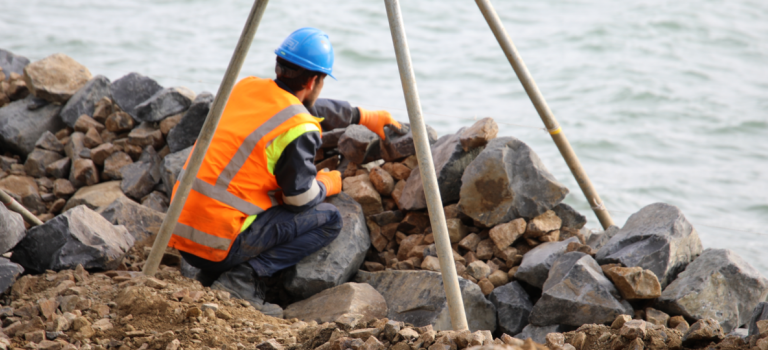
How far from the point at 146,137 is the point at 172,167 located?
609 mm

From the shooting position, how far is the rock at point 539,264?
338 centimetres

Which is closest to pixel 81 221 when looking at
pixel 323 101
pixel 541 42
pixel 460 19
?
A: pixel 323 101

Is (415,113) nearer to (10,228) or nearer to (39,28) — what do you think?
(10,228)

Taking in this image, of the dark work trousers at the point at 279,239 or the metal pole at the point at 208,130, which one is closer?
the metal pole at the point at 208,130

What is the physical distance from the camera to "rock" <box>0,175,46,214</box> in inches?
176

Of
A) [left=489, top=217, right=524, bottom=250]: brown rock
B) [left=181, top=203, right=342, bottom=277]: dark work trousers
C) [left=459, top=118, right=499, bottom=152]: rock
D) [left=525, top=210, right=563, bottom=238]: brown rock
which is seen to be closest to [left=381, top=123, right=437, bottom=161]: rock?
[left=459, top=118, right=499, bottom=152]: rock

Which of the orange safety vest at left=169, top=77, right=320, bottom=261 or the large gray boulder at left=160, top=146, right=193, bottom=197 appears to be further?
the large gray boulder at left=160, top=146, right=193, bottom=197

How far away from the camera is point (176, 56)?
11602mm

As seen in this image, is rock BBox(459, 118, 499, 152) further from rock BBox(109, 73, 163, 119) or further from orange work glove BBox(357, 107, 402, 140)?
rock BBox(109, 73, 163, 119)

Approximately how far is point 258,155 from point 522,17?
40.4ft

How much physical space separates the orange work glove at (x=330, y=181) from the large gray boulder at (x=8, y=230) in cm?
174

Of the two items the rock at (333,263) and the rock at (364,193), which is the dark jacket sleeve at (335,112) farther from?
the rock at (333,263)

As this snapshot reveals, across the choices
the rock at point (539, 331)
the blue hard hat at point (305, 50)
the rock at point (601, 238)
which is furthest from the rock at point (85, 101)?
the rock at point (601, 238)

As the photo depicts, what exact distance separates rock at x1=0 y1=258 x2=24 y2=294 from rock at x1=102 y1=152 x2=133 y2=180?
63.5 inches
